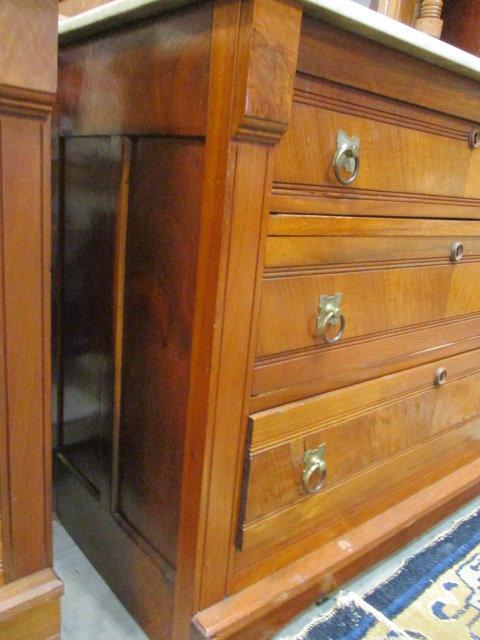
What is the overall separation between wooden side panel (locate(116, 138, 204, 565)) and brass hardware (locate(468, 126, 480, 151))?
0.48 meters

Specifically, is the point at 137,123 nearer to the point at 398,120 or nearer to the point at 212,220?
the point at 212,220

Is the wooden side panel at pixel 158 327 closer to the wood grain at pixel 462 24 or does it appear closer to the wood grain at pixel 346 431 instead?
the wood grain at pixel 346 431

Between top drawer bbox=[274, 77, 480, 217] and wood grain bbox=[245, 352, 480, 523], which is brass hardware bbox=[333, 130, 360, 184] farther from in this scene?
wood grain bbox=[245, 352, 480, 523]

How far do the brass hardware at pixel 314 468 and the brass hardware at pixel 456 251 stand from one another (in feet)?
1.29

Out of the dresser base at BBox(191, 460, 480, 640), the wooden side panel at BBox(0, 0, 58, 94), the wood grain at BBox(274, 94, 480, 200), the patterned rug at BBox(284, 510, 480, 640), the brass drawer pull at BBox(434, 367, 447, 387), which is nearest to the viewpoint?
the wooden side panel at BBox(0, 0, 58, 94)

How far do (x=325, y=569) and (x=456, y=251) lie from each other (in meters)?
0.55

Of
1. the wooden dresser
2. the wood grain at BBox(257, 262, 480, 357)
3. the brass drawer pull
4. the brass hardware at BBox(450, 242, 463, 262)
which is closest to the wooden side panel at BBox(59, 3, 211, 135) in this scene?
the wooden dresser

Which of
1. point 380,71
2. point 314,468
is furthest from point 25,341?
point 380,71

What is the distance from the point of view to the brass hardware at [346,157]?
65cm

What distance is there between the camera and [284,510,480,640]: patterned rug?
82cm

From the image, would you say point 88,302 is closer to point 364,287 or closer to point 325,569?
point 364,287

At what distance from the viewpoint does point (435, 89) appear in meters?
0.74

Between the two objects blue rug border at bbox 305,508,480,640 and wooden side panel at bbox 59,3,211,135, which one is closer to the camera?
wooden side panel at bbox 59,3,211,135

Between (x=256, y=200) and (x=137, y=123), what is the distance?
0.70ft
